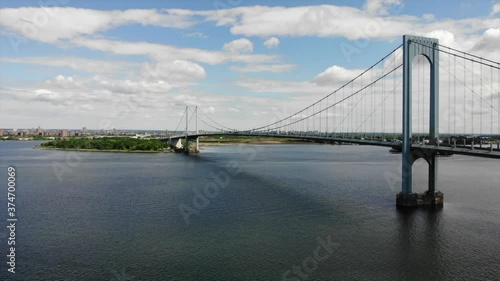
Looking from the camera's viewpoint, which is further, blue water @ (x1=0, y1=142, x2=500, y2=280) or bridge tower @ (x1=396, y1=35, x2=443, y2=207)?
bridge tower @ (x1=396, y1=35, x2=443, y2=207)

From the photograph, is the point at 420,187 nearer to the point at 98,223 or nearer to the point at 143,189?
the point at 143,189

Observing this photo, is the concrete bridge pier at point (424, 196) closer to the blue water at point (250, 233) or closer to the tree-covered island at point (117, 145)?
the blue water at point (250, 233)

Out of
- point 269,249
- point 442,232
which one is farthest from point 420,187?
point 269,249

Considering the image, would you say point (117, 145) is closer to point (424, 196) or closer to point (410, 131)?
point (410, 131)

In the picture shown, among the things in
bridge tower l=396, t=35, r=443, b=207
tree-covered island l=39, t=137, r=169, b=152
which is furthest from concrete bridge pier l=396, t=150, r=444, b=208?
tree-covered island l=39, t=137, r=169, b=152

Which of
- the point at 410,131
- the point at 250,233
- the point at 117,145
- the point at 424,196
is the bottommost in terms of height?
the point at 250,233

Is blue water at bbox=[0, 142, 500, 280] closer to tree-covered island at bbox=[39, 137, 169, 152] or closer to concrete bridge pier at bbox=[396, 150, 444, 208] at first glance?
concrete bridge pier at bbox=[396, 150, 444, 208]

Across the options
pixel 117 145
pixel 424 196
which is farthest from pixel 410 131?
pixel 117 145
